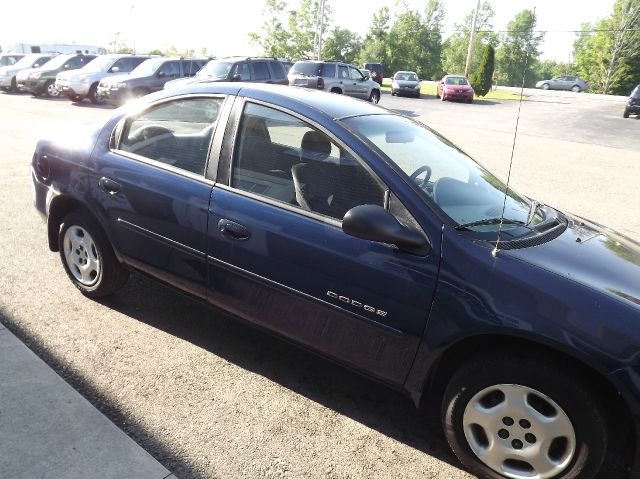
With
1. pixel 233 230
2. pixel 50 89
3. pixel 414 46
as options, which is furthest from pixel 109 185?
pixel 414 46

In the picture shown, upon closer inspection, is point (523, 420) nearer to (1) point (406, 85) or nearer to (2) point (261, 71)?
(2) point (261, 71)

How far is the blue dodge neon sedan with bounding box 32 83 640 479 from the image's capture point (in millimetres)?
2008

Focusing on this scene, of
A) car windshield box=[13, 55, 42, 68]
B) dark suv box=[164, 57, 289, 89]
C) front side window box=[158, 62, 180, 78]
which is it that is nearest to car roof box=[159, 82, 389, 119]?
dark suv box=[164, 57, 289, 89]

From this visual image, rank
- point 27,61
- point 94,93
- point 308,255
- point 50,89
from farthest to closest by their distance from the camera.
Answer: point 27,61 → point 50,89 → point 94,93 → point 308,255

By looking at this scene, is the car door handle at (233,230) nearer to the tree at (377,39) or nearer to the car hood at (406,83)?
the car hood at (406,83)

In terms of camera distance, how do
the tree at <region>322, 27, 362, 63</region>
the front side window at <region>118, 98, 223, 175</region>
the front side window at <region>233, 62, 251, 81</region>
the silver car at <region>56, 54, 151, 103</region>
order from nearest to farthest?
the front side window at <region>118, 98, 223, 175</region>, the front side window at <region>233, 62, 251, 81</region>, the silver car at <region>56, 54, 151, 103</region>, the tree at <region>322, 27, 362, 63</region>

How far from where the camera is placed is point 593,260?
234 centimetres

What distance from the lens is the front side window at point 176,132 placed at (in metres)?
3.00

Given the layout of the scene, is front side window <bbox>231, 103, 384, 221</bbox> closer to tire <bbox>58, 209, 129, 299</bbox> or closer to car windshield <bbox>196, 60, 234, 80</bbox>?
tire <bbox>58, 209, 129, 299</bbox>

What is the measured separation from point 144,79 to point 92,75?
3.02 metres

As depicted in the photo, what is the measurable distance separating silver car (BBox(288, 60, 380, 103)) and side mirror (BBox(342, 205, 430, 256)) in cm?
1743

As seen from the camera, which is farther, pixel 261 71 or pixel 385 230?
pixel 261 71

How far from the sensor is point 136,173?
123 inches

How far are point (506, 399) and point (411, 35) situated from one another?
80.9 metres
